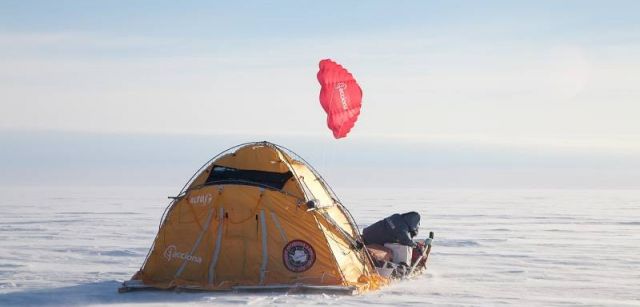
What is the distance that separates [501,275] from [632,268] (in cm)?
275

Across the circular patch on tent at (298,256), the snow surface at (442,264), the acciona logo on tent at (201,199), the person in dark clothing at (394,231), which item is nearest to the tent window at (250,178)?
the acciona logo on tent at (201,199)

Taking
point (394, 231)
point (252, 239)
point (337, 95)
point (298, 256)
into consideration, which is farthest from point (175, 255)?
point (337, 95)

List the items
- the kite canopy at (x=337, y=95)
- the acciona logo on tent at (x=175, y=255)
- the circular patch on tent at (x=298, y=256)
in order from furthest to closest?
the kite canopy at (x=337, y=95) < the acciona logo on tent at (x=175, y=255) < the circular patch on tent at (x=298, y=256)

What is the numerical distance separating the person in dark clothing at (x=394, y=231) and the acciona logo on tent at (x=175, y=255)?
3.16m

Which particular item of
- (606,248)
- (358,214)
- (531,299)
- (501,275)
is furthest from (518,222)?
(531,299)

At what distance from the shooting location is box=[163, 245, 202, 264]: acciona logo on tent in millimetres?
12109

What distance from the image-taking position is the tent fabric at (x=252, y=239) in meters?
11.8

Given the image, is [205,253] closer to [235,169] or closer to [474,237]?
[235,169]

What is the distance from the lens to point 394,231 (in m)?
13.9

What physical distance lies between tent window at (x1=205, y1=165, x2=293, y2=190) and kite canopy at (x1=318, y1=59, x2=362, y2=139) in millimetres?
4428

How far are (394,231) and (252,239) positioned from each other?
2.88 meters

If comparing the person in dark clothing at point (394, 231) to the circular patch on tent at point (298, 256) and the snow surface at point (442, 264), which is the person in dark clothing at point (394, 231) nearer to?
the snow surface at point (442, 264)

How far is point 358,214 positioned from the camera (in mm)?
30531

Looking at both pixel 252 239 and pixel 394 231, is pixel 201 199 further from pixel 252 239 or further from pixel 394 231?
pixel 394 231
